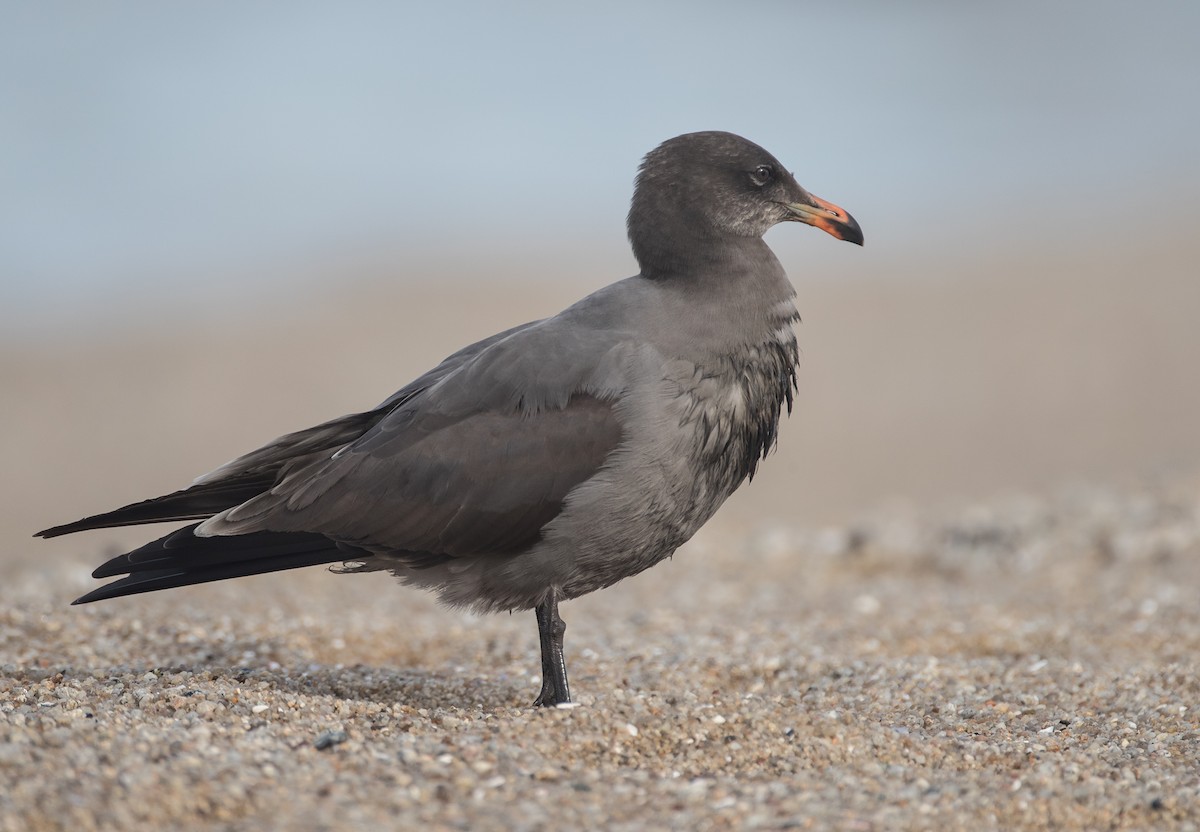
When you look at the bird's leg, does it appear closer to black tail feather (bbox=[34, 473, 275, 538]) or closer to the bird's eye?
black tail feather (bbox=[34, 473, 275, 538])

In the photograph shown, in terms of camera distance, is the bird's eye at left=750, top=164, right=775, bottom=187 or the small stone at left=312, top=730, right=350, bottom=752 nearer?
the small stone at left=312, top=730, right=350, bottom=752

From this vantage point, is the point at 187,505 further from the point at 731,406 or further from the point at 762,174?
the point at 762,174

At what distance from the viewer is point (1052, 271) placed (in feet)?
77.7

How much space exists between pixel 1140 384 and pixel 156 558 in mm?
15337

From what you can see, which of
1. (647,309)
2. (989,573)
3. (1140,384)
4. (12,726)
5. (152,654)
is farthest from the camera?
(1140,384)

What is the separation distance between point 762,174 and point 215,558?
2935 millimetres

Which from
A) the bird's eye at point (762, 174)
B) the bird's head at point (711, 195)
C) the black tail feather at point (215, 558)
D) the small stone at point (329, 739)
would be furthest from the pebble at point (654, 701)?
the bird's eye at point (762, 174)

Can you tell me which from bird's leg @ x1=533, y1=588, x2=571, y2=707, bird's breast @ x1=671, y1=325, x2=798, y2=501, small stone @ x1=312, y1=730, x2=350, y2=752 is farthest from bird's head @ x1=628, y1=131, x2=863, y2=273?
small stone @ x1=312, y1=730, x2=350, y2=752

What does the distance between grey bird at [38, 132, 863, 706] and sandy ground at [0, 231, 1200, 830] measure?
0.60 metres

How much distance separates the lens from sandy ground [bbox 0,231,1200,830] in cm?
424

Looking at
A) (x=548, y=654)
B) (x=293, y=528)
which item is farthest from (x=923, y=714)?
(x=293, y=528)

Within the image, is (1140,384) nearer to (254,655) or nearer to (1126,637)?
(1126,637)

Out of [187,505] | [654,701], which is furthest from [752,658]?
[187,505]

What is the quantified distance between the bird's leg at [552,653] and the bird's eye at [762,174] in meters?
2.03
